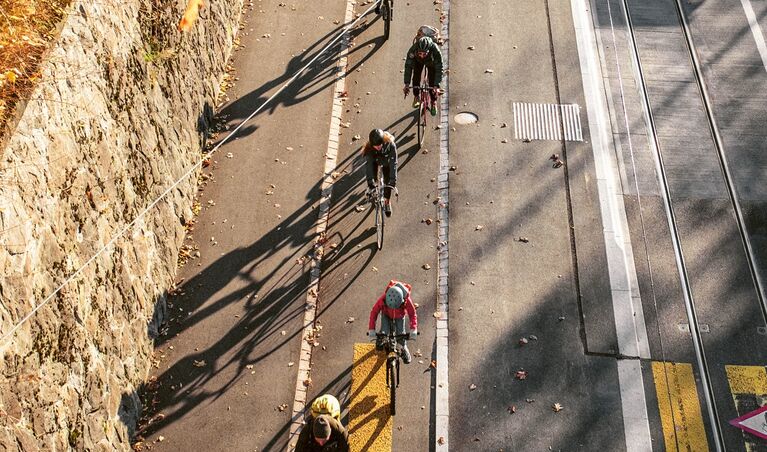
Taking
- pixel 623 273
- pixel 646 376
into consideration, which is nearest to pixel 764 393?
pixel 646 376

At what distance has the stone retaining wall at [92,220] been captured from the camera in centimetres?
921

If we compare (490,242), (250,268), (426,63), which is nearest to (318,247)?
(250,268)

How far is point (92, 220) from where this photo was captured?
11039mm

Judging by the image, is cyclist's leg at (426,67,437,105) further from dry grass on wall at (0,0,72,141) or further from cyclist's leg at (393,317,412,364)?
dry grass on wall at (0,0,72,141)

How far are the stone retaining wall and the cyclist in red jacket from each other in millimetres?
3979

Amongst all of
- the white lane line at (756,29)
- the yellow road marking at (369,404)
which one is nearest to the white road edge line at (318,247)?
the yellow road marking at (369,404)

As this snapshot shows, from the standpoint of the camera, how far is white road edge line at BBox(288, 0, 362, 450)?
1209 centimetres

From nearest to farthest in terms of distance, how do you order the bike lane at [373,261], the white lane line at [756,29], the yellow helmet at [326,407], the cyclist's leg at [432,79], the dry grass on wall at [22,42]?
the yellow helmet at [326,407] → the dry grass on wall at [22,42] → the bike lane at [373,261] → the cyclist's leg at [432,79] → the white lane line at [756,29]

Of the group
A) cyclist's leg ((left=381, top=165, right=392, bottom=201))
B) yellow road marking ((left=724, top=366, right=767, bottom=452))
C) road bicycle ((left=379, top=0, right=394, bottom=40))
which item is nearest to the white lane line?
yellow road marking ((left=724, top=366, right=767, bottom=452))

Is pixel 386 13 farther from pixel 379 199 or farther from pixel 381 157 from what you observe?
pixel 379 199

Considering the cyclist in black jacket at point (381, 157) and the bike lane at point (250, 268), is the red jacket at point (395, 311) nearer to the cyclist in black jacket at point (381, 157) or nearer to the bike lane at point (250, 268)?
the bike lane at point (250, 268)

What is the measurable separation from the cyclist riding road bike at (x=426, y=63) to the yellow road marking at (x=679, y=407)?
23.0ft

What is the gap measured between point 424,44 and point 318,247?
4699 millimetres

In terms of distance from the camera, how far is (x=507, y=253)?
1426cm
